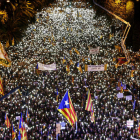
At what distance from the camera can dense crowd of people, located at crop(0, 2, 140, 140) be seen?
842 cm

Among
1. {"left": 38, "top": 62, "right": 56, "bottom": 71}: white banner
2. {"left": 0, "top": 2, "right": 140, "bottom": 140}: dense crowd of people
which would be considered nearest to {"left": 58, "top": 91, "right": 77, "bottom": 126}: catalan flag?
{"left": 0, "top": 2, "right": 140, "bottom": 140}: dense crowd of people

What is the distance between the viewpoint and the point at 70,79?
12500mm

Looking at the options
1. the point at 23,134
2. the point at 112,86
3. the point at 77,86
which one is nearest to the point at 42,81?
the point at 77,86

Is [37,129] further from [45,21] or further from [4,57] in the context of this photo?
[45,21]

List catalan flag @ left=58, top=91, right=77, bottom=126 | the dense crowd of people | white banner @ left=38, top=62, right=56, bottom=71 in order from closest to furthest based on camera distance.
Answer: catalan flag @ left=58, top=91, right=77, bottom=126 < the dense crowd of people < white banner @ left=38, top=62, right=56, bottom=71

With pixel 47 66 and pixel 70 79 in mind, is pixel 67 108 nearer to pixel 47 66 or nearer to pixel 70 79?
pixel 47 66

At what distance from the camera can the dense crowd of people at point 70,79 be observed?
842 centimetres

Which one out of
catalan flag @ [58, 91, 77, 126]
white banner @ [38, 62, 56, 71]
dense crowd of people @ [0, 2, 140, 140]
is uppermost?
catalan flag @ [58, 91, 77, 126]

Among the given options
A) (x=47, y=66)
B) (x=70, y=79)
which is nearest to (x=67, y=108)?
(x=47, y=66)

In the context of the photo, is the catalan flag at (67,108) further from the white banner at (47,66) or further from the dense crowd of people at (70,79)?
the white banner at (47,66)

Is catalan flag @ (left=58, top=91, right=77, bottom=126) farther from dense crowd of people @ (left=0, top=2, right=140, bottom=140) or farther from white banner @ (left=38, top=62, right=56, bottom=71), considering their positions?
white banner @ (left=38, top=62, right=56, bottom=71)

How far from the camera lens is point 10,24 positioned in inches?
193

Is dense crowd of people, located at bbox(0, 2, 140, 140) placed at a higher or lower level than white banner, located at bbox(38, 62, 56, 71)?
lower

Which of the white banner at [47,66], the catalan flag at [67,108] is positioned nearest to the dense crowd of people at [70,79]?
the white banner at [47,66]
